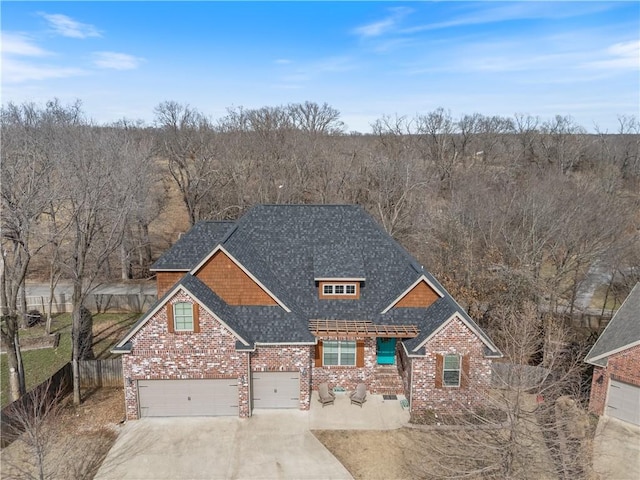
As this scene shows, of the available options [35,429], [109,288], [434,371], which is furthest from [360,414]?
[109,288]

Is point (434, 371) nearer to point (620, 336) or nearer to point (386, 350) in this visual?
point (386, 350)

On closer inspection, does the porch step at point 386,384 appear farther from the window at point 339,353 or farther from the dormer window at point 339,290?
the dormer window at point 339,290

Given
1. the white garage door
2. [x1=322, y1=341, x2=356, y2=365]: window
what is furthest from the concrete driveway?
the white garage door

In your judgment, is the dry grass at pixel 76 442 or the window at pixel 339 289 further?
the window at pixel 339 289

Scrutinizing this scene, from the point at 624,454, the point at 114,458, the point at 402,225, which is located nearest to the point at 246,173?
the point at 402,225

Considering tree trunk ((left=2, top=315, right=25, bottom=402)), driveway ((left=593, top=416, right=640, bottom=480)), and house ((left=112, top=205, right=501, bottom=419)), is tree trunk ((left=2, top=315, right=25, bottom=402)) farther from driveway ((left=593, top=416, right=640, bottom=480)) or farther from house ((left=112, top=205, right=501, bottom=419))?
driveway ((left=593, top=416, right=640, bottom=480))

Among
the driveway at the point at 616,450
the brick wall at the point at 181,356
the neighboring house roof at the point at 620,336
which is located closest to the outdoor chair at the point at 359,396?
the brick wall at the point at 181,356
